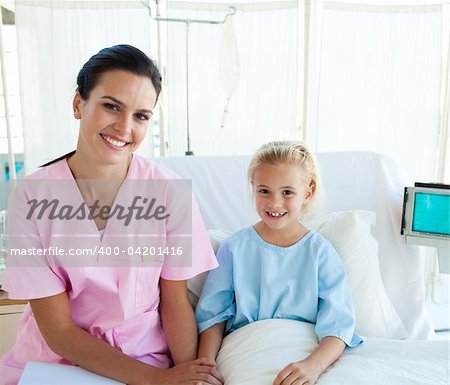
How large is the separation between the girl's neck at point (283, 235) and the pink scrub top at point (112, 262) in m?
0.16

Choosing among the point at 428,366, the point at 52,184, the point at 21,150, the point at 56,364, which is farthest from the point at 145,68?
the point at 21,150

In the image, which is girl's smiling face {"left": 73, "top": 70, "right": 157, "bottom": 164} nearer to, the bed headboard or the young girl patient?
the young girl patient

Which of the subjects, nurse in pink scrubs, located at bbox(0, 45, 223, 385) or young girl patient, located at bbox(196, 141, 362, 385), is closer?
nurse in pink scrubs, located at bbox(0, 45, 223, 385)

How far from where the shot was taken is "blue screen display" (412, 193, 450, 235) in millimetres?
1393

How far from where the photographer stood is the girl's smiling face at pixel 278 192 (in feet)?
3.73

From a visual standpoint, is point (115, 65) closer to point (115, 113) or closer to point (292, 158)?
point (115, 113)

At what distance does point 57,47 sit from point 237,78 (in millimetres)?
959

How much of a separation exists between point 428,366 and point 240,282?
47cm

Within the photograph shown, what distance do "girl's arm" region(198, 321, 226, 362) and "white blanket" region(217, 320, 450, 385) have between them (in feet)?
0.06

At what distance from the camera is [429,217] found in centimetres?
142

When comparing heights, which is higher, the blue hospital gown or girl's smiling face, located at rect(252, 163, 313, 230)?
girl's smiling face, located at rect(252, 163, 313, 230)

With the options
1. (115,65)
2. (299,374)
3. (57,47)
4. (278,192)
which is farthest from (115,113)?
(57,47)

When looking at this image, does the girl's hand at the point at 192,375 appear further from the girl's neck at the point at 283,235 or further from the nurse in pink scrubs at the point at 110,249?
the girl's neck at the point at 283,235

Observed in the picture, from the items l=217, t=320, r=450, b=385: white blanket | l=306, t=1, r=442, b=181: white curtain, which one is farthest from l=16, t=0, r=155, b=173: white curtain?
l=217, t=320, r=450, b=385: white blanket
